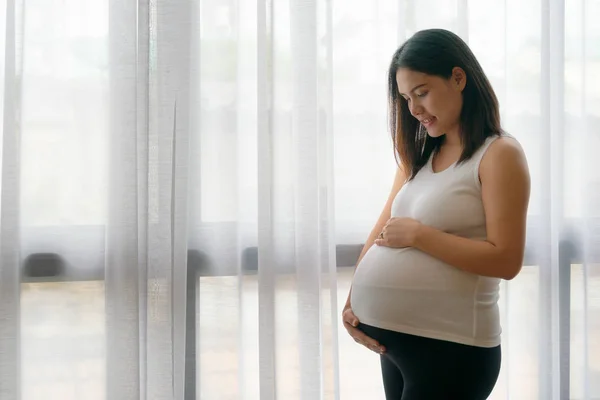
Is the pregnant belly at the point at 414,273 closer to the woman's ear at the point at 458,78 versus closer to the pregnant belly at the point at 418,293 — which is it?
the pregnant belly at the point at 418,293

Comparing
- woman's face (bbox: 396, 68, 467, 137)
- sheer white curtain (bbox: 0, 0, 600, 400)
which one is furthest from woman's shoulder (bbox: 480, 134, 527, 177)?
sheer white curtain (bbox: 0, 0, 600, 400)

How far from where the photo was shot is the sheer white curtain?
1.65 metres

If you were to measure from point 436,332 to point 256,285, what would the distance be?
0.60 metres

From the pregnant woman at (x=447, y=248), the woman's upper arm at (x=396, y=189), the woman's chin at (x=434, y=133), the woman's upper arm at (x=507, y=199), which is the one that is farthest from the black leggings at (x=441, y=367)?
the woman's chin at (x=434, y=133)

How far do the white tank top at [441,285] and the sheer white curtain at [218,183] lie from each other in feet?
1.36

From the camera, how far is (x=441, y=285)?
1.30 metres

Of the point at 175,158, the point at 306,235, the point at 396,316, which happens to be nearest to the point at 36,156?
the point at 175,158

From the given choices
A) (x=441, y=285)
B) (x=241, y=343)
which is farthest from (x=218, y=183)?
(x=441, y=285)

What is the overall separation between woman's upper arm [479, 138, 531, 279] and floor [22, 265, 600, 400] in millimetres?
608

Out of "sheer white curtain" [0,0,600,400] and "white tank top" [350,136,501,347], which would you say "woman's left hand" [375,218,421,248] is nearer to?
"white tank top" [350,136,501,347]

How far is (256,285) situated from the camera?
175cm

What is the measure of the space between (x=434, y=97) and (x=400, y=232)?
28cm

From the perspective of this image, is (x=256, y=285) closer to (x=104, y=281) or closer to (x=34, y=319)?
(x=104, y=281)

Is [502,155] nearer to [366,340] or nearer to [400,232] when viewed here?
[400,232]
